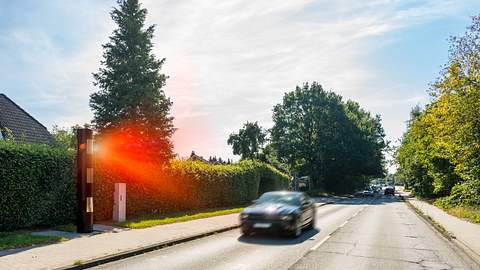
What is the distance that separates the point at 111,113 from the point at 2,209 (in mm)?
13132

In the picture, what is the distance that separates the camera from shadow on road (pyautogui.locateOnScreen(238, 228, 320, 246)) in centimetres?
1271

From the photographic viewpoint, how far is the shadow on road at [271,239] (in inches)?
500

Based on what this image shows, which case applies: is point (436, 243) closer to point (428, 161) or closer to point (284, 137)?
point (428, 161)

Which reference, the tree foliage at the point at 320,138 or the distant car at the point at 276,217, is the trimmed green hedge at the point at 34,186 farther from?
the tree foliage at the point at 320,138

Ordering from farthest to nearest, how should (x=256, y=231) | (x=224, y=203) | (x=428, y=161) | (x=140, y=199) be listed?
(x=428, y=161) < (x=224, y=203) < (x=140, y=199) < (x=256, y=231)

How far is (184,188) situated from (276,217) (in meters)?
11.4

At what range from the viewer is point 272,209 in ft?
46.5

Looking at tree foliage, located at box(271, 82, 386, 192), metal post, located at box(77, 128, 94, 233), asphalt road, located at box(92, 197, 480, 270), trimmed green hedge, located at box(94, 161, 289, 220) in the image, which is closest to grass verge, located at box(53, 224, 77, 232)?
metal post, located at box(77, 128, 94, 233)

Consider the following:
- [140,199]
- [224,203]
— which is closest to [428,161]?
[224,203]

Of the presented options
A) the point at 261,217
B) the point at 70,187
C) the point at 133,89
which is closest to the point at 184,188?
the point at 133,89

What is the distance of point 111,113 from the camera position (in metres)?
25.5


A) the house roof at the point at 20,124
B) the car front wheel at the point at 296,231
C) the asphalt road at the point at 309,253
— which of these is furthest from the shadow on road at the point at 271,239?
the house roof at the point at 20,124

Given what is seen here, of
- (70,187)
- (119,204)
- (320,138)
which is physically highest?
(320,138)

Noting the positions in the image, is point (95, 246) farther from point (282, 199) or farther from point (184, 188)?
point (184, 188)
